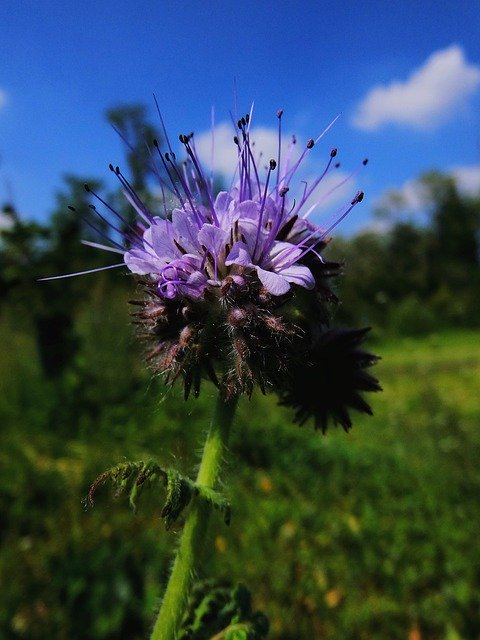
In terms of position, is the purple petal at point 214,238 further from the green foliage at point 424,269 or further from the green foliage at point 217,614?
the green foliage at point 424,269

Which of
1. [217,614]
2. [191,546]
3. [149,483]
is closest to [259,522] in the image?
[217,614]

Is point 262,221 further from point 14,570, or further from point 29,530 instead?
point 29,530

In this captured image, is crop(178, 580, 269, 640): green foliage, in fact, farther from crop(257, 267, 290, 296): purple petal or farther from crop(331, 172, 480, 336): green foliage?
crop(331, 172, 480, 336): green foliage

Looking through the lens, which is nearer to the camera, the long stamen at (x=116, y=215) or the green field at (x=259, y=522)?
the long stamen at (x=116, y=215)

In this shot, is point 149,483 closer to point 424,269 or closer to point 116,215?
point 116,215

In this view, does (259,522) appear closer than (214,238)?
No

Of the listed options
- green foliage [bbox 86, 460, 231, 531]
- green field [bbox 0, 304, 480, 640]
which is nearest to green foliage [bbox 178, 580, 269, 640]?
green field [bbox 0, 304, 480, 640]

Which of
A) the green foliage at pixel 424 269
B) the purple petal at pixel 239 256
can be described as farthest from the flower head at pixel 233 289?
the green foliage at pixel 424 269
